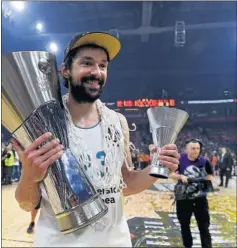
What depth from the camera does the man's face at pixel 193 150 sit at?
5.83 ft

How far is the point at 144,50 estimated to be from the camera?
271 cm

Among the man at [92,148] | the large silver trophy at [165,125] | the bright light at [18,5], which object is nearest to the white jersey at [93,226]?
the man at [92,148]

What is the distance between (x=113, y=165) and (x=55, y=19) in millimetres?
2012

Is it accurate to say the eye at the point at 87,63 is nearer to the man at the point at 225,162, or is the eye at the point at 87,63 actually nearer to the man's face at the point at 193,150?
the man's face at the point at 193,150

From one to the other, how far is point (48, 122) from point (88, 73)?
12 cm

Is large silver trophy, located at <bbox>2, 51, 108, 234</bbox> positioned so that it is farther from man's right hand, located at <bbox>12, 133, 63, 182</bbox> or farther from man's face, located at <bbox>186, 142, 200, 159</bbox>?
man's face, located at <bbox>186, 142, 200, 159</bbox>

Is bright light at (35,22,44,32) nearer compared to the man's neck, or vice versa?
the man's neck

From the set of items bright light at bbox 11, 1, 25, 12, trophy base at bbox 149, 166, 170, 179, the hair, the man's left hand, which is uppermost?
bright light at bbox 11, 1, 25, 12

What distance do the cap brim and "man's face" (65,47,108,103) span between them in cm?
1

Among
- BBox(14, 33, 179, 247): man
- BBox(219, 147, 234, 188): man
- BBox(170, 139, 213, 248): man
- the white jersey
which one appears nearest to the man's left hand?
BBox(14, 33, 179, 247): man

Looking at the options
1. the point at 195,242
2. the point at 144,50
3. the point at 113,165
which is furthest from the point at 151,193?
the point at 113,165

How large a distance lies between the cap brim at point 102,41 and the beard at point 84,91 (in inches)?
2.6

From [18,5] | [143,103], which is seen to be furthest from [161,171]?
[18,5]

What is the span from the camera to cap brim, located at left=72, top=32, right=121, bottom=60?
1.92 ft
